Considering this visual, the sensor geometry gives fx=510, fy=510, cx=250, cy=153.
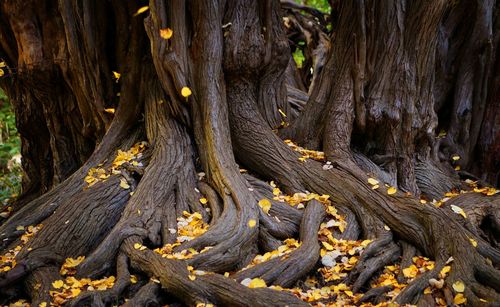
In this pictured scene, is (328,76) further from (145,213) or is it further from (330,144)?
(145,213)

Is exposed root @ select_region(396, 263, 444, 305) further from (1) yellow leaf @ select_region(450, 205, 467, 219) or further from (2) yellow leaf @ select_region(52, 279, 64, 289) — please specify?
(2) yellow leaf @ select_region(52, 279, 64, 289)

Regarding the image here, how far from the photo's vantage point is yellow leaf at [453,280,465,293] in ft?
11.3

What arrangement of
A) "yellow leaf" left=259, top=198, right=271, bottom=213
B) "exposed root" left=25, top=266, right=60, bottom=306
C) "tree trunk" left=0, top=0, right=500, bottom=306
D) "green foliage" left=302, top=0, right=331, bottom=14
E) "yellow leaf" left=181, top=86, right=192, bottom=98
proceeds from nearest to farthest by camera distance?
"exposed root" left=25, top=266, right=60, bottom=306
"tree trunk" left=0, top=0, right=500, bottom=306
"yellow leaf" left=259, top=198, right=271, bottom=213
"yellow leaf" left=181, top=86, right=192, bottom=98
"green foliage" left=302, top=0, right=331, bottom=14

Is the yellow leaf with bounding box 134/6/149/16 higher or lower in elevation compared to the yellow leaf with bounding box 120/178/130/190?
higher

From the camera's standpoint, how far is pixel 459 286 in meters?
3.46

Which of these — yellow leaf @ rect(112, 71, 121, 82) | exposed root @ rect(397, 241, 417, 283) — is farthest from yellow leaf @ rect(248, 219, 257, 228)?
yellow leaf @ rect(112, 71, 121, 82)

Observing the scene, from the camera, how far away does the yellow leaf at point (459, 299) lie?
338 centimetres

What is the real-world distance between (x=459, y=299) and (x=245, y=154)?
250cm

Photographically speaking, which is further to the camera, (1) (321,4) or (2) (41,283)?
(1) (321,4)

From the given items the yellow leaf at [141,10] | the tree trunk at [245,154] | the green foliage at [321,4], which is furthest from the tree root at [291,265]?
the green foliage at [321,4]

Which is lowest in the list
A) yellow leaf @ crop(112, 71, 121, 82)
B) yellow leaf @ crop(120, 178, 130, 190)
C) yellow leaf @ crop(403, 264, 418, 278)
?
yellow leaf @ crop(403, 264, 418, 278)

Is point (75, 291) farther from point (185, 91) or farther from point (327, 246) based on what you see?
point (185, 91)

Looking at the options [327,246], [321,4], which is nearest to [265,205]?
[327,246]

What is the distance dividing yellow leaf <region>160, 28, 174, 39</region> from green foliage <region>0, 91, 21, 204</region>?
224 inches
